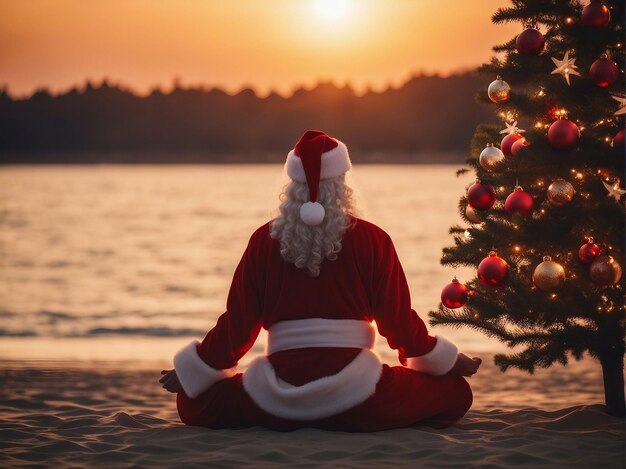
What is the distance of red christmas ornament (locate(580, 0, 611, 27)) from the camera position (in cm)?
436

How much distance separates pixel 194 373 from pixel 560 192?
2126 millimetres

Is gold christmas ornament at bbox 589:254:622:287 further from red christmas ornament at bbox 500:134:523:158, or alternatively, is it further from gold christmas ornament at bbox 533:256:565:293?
red christmas ornament at bbox 500:134:523:158

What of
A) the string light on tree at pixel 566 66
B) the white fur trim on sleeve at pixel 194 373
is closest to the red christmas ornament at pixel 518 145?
the string light on tree at pixel 566 66

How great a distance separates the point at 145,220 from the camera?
118ft

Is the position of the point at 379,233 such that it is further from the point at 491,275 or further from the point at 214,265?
the point at 214,265

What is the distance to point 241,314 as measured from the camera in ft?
14.8

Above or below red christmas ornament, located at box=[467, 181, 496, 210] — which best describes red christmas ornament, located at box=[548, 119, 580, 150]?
above

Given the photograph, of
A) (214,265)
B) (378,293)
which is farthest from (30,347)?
(214,265)

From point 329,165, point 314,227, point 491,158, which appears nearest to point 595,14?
point 491,158

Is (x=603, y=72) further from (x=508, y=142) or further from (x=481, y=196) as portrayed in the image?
(x=481, y=196)

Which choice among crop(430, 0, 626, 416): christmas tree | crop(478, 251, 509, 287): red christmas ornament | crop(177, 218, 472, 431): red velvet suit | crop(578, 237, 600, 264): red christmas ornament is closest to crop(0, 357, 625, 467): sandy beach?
crop(177, 218, 472, 431): red velvet suit

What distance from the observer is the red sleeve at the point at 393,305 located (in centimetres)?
443

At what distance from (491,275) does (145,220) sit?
1278 inches

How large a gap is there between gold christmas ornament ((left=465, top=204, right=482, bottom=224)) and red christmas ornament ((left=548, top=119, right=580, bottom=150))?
2.57ft
